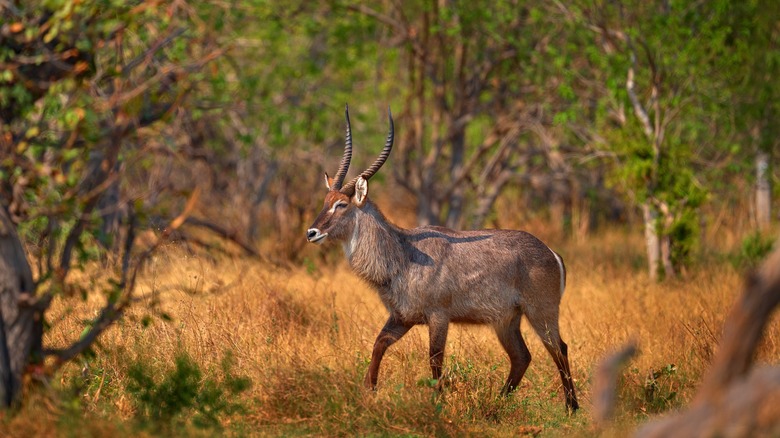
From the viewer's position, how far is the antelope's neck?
271 inches

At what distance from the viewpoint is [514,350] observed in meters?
7.06

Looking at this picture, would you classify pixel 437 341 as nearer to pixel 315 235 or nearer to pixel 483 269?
pixel 483 269

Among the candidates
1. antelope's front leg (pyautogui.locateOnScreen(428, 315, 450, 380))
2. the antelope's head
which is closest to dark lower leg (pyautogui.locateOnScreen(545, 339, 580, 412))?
antelope's front leg (pyautogui.locateOnScreen(428, 315, 450, 380))

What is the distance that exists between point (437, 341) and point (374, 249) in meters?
0.82

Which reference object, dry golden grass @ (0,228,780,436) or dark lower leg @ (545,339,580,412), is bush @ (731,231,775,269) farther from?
dark lower leg @ (545,339,580,412)

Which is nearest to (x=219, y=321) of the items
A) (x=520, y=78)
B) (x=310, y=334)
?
(x=310, y=334)

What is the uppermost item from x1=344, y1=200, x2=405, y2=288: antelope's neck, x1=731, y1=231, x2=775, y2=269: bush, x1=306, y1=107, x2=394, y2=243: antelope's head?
x1=306, y1=107, x2=394, y2=243: antelope's head

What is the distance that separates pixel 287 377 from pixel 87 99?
1.95m

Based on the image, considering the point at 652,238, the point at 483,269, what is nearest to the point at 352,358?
the point at 483,269

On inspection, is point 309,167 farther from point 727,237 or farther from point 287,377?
point 287,377

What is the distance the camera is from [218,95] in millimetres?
11992

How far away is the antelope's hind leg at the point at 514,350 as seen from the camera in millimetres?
6996

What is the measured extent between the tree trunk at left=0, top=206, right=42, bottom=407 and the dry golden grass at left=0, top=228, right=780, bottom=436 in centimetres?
14

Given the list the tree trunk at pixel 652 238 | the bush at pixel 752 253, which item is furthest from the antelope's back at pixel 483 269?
the bush at pixel 752 253
